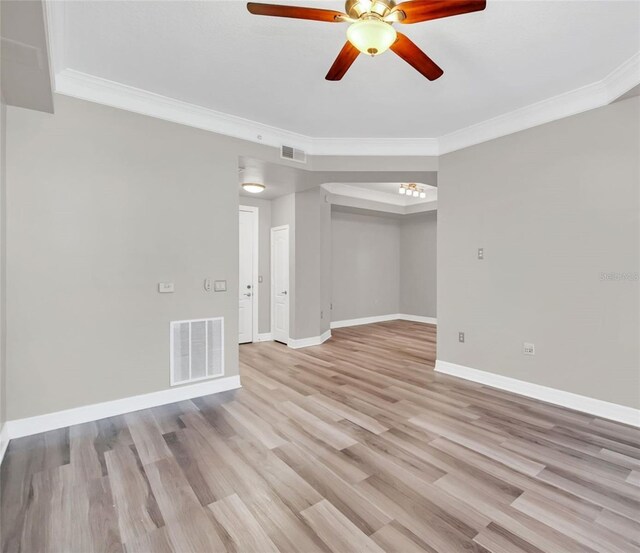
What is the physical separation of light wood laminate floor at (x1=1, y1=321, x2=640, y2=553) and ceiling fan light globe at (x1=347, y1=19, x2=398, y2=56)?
269cm

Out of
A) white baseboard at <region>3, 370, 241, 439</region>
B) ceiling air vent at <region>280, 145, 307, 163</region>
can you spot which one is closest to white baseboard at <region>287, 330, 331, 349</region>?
white baseboard at <region>3, 370, 241, 439</region>

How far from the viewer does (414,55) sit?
225 cm

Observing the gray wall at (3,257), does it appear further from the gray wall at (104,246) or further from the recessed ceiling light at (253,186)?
the recessed ceiling light at (253,186)

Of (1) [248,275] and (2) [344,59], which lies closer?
(2) [344,59]

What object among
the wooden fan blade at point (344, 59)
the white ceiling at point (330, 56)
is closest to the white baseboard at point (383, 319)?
the white ceiling at point (330, 56)

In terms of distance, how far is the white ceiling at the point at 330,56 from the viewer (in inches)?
94.0

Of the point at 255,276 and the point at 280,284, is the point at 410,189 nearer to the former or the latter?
the point at 280,284

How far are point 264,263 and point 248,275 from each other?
0.39 m

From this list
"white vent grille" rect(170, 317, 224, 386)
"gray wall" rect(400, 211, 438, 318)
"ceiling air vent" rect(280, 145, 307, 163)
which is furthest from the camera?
"gray wall" rect(400, 211, 438, 318)

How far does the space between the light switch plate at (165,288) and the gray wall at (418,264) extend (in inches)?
266

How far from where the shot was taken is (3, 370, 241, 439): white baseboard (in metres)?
2.89

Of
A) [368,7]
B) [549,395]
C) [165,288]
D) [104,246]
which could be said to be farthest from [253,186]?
[549,395]

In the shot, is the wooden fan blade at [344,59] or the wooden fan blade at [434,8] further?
the wooden fan blade at [344,59]

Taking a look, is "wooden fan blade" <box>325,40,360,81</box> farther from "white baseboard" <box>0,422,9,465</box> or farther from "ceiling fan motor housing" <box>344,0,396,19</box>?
"white baseboard" <box>0,422,9,465</box>
